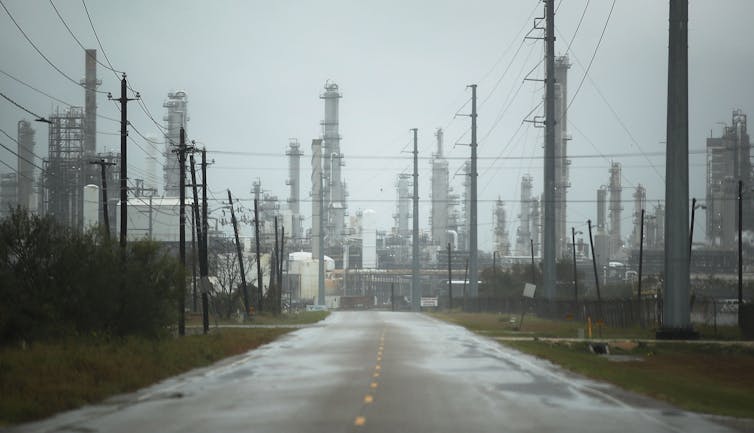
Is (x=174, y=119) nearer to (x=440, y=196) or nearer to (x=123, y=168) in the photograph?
(x=440, y=196)

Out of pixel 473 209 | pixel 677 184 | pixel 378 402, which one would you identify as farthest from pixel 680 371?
pixel 473 209

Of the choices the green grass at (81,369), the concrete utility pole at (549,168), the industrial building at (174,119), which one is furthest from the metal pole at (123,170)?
the industrial building at (174,119)

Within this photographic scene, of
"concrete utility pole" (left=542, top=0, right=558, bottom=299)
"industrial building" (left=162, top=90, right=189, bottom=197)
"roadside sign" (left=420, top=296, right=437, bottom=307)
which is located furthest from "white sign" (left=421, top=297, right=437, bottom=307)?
"concrete utility pole" (left=542, top=0, right=558, bottom=299)

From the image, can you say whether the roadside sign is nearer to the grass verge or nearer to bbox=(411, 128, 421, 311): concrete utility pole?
bbox=(411, 128, 421, 311): concrete utility pole

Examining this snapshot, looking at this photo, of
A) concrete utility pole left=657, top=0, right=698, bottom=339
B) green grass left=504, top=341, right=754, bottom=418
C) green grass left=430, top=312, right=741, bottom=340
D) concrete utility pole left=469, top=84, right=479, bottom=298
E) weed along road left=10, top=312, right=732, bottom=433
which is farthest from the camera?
concrete utility pole left=469, top=84, right=479, bottom=298

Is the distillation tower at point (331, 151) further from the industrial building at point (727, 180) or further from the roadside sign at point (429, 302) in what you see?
the industrial building at point (727, 180)

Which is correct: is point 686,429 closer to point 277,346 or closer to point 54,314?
point 54,314

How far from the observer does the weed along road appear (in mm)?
16906

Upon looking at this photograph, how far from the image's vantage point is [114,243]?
41.6m

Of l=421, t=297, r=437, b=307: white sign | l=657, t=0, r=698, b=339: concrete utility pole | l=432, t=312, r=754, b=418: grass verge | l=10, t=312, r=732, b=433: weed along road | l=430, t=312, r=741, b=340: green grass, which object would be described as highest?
l=657, t=0, r=698, b=339: concrete utility pole

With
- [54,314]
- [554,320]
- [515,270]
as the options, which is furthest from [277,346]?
[515,270]

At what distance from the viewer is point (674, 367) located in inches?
1419

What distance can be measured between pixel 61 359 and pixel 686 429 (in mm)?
15920

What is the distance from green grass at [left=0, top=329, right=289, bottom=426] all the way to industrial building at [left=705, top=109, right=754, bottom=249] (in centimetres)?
12258
